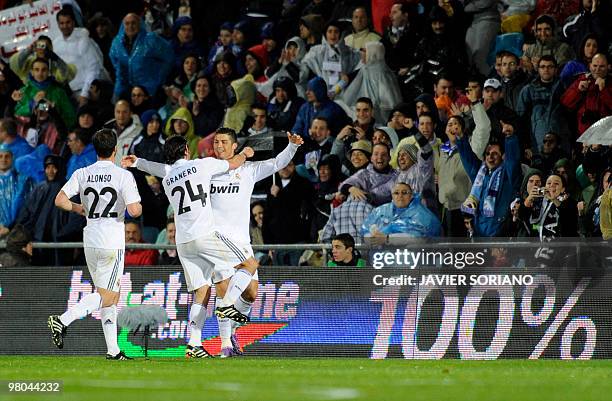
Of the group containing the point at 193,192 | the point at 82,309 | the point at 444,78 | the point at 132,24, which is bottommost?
the point at 82,309

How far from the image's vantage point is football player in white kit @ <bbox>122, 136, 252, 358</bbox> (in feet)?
42.8

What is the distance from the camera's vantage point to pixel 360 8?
18.6 meters

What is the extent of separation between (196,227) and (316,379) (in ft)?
11.3

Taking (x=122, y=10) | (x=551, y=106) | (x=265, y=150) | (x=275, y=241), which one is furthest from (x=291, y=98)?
(x=122, y=10)

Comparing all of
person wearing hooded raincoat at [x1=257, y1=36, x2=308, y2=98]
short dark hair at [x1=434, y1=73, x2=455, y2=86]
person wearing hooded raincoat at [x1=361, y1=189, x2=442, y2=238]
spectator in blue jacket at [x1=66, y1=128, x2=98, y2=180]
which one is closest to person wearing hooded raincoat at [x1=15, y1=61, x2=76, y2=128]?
spectator in blue jacket at [x1=66, y1=128, x2=98, y2=180]

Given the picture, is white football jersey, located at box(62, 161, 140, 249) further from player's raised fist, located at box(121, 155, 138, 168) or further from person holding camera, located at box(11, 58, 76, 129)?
person holding camera, located at box(11, 58, 76, 129)

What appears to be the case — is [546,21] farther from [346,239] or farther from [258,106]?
[346,239]

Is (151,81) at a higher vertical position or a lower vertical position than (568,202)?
higher

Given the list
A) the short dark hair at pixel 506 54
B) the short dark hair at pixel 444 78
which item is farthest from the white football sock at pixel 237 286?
the short dark hair at pixel 506 54

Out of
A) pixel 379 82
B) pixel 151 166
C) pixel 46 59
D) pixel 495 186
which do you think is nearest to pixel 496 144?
pixel 495 186

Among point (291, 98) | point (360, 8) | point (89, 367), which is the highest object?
point (360, 8)

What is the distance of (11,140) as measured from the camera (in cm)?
2056

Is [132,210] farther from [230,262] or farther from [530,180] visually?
[530,180]

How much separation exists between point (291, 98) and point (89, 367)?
25.4 feet
